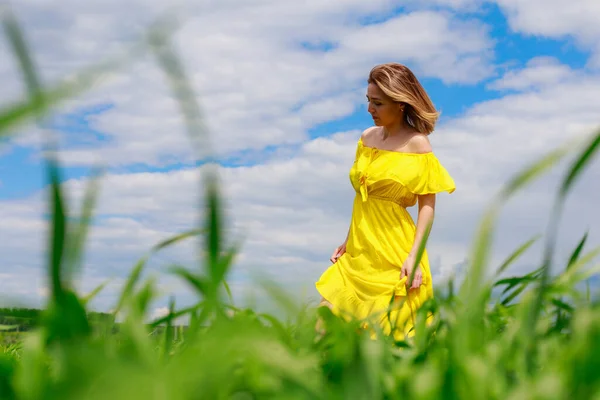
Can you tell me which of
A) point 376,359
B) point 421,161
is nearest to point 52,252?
point 376,359

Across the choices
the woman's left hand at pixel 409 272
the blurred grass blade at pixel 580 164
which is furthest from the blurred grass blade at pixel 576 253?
the woman's left hand at pixel 409 272

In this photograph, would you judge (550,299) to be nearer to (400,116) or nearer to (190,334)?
(190,334)

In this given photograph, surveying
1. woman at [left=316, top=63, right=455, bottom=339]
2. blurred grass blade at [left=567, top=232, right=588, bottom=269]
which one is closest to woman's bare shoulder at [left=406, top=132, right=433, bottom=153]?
woman at [left=316, top=63, right=455, bottom=339]

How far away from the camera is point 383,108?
16.5ft

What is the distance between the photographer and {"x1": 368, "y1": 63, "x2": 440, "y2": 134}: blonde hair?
5.02 metres

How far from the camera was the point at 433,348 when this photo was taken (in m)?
0.85

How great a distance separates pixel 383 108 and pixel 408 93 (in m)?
0.24

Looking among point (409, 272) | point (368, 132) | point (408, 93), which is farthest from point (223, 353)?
point (368, 132)

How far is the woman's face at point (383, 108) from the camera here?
5020mm

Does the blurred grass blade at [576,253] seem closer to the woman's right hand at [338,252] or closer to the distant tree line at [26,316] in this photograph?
the distant tree line at [26,316]

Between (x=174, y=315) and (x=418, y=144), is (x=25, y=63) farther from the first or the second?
(x=418, y=144)

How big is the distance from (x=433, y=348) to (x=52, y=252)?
1.69 ft

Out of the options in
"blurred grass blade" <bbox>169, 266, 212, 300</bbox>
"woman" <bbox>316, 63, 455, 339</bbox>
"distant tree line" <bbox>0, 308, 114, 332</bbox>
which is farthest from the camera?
"woman" <bbox>316, 63, 455, 339</bbox>

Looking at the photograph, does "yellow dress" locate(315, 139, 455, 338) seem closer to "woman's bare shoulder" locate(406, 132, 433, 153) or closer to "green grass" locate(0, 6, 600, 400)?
"woman's bare shoulder" locate(406, 132, 433, 153)
